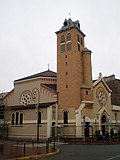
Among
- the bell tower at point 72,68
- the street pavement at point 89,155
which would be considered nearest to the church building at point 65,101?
the bell tower at point 72,68

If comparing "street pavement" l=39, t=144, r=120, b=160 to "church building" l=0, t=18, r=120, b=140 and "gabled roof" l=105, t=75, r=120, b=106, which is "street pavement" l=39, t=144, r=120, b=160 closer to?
"church building" l=0, t=18, r=120, b=140

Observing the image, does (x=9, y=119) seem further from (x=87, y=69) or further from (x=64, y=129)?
(x=87, y=69)

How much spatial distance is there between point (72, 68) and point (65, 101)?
6302 millimetres

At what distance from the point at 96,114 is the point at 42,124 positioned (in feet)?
34.1

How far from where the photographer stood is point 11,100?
4900 centimetres

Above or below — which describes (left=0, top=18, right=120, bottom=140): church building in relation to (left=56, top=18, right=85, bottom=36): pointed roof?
below

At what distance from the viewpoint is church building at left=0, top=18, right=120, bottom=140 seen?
39.3m

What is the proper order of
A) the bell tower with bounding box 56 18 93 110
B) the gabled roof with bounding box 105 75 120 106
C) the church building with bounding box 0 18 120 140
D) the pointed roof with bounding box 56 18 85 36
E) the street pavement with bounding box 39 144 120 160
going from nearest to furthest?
the street pavement with bounding box 39 144 120 160
the church building with bounding box 0 18 120 140
the bell tower with bounding box 56 18 93 110
the pointed roof with bounding box 56 18 85 36
the gabled roof with bounding box 105 75 120 106

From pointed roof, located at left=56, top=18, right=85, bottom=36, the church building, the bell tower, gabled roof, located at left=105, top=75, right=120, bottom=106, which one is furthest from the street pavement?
gabled roof, located at left=105, top=75, right=120, bottom=106

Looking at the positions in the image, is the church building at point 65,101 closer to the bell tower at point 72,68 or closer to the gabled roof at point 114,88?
the bell tower at point 72,68

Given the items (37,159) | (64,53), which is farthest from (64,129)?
(37,159)

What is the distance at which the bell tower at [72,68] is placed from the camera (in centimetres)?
4038

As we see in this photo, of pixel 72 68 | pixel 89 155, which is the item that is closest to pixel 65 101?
pixel 72 68

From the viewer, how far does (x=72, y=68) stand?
41781 millimetres
